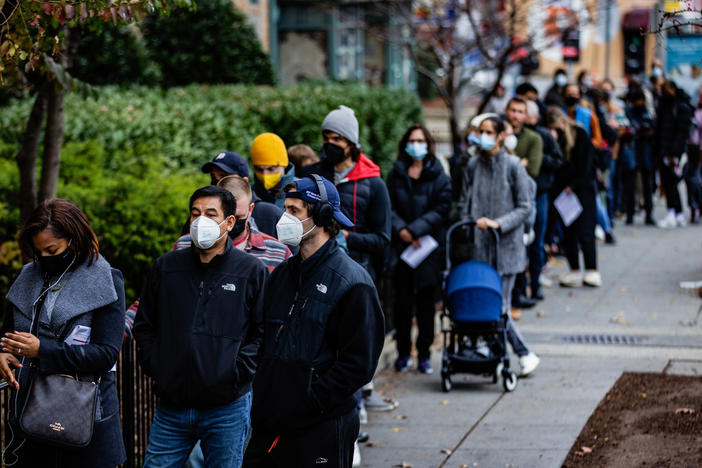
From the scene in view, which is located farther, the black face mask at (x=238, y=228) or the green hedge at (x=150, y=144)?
the green hedge at (x=150, y=144)

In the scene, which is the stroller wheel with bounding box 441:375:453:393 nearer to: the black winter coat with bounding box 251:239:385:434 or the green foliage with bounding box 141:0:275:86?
the black winter coat with bounding box 251:239:385:434

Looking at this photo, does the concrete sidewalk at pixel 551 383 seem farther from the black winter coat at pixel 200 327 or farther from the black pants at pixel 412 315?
the black winter coat at pixel 200 327

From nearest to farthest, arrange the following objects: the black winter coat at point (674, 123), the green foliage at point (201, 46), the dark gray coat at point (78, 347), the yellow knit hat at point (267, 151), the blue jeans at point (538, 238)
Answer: the dark gray coat at point (78, 347) → the yellow knit hat at point (267, 151) → the blue jeans at point (538, 238) → the black winter coat at point (674, 123) → the green foliage at point (201, 46)

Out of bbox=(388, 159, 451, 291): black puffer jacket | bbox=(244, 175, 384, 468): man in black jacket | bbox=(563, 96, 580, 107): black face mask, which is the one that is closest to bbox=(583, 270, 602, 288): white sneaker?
bbox=(563, 96, 580, 107): black face mask

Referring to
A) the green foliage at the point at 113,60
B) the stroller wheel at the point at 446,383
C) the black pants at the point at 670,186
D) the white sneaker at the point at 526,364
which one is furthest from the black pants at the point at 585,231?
the green foliage at the point at 113,60

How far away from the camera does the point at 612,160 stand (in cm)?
1630

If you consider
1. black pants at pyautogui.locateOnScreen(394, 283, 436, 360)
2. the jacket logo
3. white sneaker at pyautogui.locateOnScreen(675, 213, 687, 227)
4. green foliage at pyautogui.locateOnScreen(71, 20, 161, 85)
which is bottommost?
white sneaker at pyautogui.locateOnScreen(675, 213, 687, 227)

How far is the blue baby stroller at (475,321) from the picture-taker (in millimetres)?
7973

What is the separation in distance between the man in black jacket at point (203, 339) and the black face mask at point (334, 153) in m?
2.31

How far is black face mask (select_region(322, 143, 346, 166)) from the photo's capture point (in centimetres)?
711

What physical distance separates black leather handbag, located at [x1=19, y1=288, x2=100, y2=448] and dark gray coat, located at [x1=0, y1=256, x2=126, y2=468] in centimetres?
5

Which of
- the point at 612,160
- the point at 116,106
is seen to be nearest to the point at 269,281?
the point at 116,106

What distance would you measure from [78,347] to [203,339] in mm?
529

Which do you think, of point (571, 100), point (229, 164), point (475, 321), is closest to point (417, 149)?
point (475, 321)
